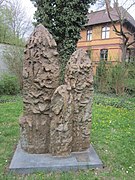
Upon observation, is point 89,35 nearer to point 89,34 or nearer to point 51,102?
point 89,34

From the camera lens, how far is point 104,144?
421 centimetres

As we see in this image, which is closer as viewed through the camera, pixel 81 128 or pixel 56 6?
pixel 81 128

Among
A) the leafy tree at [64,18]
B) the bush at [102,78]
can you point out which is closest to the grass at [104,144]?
the bush at [102,78]

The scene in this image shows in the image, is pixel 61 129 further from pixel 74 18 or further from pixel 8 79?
pixel 74 18

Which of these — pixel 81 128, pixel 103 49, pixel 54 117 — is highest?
pixel 103 49

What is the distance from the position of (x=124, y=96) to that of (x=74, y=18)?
14.4 feet

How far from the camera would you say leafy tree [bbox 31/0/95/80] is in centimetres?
1012

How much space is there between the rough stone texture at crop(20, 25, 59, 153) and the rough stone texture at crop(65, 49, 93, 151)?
0.93ft

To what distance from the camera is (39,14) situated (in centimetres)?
1042

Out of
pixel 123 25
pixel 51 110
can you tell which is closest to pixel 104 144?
pixel 51 110

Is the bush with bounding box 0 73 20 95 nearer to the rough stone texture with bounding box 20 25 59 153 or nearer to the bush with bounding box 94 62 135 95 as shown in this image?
the bush with bounding box 94 62 135 95

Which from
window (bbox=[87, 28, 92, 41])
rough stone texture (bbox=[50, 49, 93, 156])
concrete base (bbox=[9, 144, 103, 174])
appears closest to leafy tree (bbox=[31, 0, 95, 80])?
rough stone texture (bbox=[50, 49, 93, 156])

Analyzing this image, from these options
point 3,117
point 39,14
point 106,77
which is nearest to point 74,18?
point 39,14

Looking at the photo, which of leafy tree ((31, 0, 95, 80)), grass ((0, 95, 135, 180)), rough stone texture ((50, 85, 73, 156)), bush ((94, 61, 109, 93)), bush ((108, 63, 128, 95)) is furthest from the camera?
bush ((94, 61, 109, 93))
